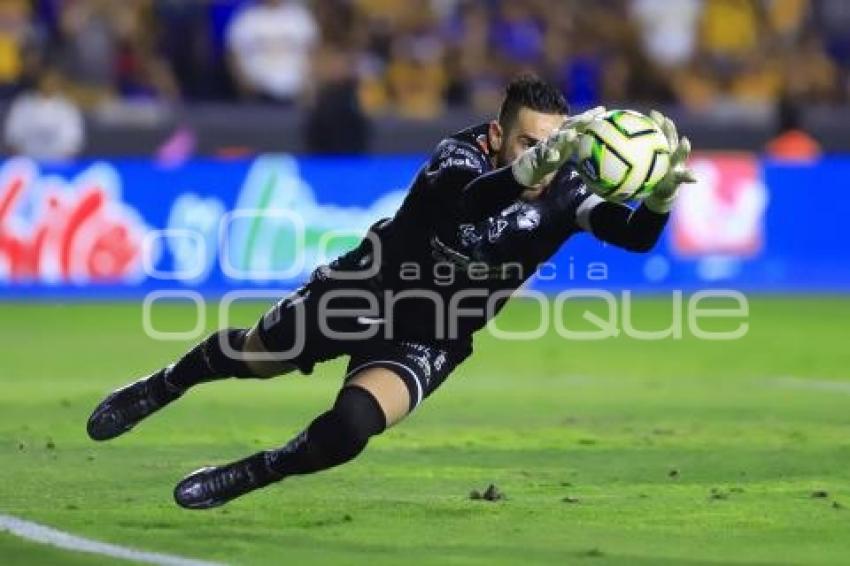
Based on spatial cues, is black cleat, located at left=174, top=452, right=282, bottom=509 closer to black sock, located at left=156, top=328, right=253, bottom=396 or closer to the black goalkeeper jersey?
the black goalkeeper jersey

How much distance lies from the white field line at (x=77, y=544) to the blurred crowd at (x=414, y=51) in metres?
13.0

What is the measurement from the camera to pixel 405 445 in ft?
36.2

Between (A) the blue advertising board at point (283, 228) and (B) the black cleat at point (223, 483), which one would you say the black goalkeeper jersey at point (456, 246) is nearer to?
(B) the black cleat at point (223, 483)

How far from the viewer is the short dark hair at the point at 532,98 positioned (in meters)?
8.23

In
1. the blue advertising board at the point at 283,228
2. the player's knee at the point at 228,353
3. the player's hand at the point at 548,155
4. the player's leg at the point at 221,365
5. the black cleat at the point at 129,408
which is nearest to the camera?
the player's hand at the point at 548,155

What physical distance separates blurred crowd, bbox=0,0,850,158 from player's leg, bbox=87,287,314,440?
11.3 metres

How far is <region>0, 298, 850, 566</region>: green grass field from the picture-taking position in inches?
306

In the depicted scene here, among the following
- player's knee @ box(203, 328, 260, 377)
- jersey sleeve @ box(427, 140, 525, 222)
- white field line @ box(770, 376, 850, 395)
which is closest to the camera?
jersey sleeve @ box(427, 140, 525, 222)

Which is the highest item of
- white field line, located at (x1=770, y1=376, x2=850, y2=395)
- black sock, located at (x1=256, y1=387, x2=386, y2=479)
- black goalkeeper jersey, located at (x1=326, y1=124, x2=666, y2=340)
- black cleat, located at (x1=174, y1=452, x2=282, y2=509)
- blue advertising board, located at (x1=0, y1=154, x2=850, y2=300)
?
blue advertising board, located at (x1=0, y1=154, x2=850, y2=300)

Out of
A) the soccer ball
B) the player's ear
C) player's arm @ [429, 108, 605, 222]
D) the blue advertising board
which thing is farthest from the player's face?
the blue advertising board

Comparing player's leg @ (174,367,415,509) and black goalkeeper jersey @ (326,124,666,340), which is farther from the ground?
black goalkeeper jersey @ (326,124,666,340)

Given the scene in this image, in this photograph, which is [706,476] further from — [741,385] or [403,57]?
[403,57]

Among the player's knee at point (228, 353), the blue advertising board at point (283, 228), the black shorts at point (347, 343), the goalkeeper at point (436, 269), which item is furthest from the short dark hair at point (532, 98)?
the blue advertising board at point (283, 228)

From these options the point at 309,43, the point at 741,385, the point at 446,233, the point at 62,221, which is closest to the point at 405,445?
the point at 446,233
